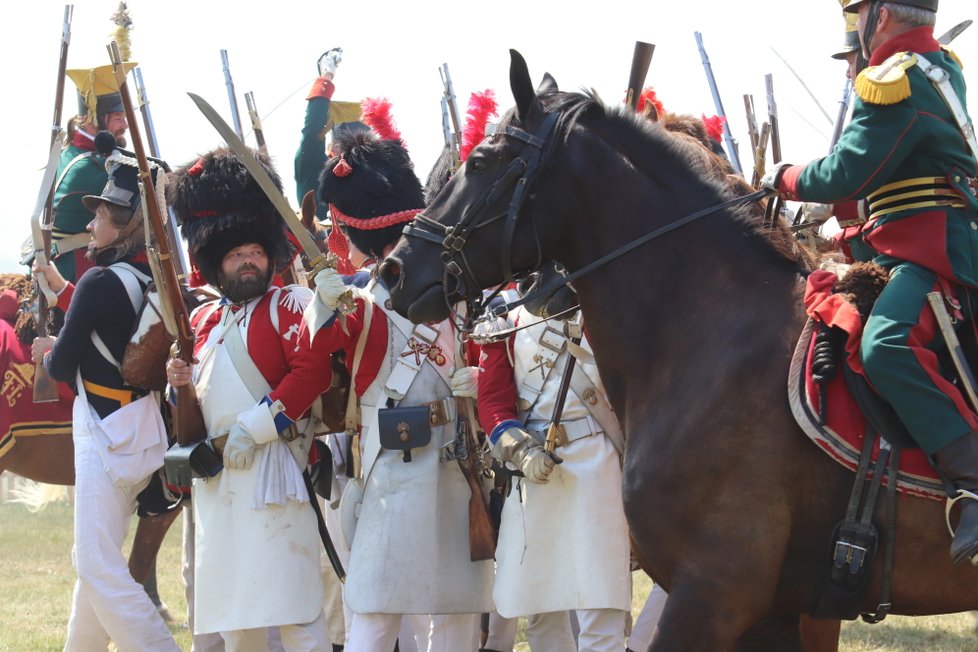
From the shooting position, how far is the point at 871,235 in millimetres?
4363

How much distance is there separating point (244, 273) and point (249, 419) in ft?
2.38

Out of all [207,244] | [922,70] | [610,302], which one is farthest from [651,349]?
[207,244]

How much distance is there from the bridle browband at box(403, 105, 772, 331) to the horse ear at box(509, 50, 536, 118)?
8 centimetres

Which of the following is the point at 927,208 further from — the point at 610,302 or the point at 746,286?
the point at 610,302

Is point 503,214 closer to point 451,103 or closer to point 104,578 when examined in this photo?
point 104,578

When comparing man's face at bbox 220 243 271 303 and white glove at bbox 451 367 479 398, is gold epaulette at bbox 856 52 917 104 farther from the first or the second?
man's face at bbox 220 243 271 303

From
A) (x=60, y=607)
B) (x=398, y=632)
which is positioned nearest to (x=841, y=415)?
(x=398, y=632)

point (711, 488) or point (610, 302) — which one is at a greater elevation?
point (610, 302)

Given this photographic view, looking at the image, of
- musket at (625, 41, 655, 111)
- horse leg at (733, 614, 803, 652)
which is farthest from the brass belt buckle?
horse leg at (733, 614, 803, 652)

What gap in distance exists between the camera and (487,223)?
451 cm

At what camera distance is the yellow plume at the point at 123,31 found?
6.11m

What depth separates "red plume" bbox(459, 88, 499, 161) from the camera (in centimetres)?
581

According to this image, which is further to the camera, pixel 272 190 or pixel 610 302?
pixel 272 190

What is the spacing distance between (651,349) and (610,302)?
23 centimetres
